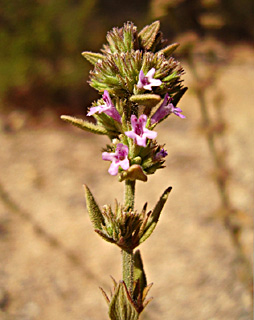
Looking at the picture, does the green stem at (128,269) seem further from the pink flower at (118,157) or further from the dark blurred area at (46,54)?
the dark blurred area at (46,54)

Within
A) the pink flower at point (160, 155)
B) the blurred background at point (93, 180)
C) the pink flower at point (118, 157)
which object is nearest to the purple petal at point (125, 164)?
the pink flower at point (118, 157)

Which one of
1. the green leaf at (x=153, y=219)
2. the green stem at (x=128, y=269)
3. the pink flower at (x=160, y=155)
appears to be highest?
the pink flower at (x=160, y=155)

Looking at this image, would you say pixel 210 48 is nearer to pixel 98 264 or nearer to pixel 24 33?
pixel 98 264

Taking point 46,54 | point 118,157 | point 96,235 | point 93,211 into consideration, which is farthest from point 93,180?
point 118,157

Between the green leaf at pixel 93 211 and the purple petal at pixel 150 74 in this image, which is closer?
the purple petal at pixel 150 74

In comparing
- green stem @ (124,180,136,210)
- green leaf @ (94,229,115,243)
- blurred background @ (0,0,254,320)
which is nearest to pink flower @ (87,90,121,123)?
green stem @ (124,180,136,210)

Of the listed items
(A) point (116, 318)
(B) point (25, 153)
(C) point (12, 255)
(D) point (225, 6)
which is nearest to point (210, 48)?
(A) point (116, 318)

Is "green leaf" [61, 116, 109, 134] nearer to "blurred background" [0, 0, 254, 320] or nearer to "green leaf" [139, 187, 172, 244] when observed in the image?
"green leaf" [139, 187, 172, 244]
